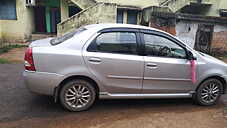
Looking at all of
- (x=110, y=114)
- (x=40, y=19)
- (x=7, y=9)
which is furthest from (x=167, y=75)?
(x=40, y=19)

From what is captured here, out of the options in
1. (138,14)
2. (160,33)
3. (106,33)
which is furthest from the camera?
(138,14)

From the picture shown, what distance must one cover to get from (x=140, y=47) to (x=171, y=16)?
7.07 metres

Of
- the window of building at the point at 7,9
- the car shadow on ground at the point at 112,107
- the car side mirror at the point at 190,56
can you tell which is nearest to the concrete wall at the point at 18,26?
the window of building at the point at 7,9

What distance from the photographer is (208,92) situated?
4383 mm

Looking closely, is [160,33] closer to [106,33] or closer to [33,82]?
[106,33]

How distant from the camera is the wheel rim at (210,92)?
4.36m

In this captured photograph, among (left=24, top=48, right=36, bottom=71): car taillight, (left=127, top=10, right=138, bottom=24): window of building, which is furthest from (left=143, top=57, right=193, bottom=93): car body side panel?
(left=127, top=10, right=138, bottom=24): window of building

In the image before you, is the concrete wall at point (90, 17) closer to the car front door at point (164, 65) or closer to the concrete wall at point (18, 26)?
the concrete wall at point (18, 26)

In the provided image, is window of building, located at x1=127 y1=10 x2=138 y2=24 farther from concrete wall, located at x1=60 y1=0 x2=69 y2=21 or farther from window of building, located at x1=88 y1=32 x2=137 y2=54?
window of building, located at x1=88 y1=32 x2=137 y2=54

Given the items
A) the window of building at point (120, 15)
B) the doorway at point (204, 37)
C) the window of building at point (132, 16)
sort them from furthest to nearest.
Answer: the window of building at point (132, 16)
the window of building at point (120, 15)
the doorway at point (204, 37)

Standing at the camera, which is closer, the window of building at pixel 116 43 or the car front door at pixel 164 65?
the window of building at pixel 116 43

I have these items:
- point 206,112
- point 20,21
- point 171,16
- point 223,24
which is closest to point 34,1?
point 20,21

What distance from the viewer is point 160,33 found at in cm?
407

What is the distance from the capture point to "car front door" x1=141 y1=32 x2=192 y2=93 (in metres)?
3.95
